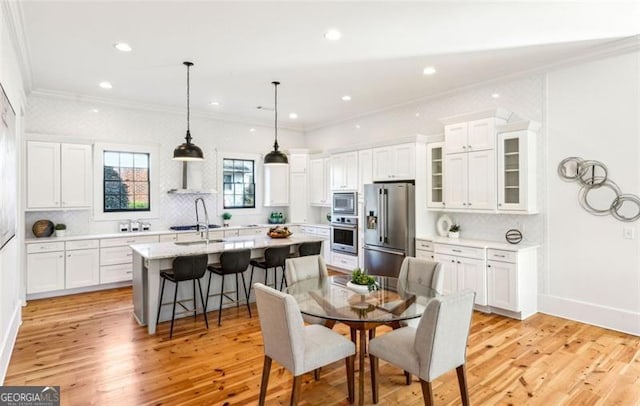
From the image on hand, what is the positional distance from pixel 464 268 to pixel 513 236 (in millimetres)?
783

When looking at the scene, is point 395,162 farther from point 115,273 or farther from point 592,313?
point 115,273

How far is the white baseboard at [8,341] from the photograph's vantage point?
9.61 feet

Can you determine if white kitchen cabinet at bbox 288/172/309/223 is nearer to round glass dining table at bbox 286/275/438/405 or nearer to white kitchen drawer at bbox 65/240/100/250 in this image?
white kitchen drawer at bbox 65/240/100/250

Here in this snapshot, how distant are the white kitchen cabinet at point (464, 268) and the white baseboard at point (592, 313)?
0.81 metres

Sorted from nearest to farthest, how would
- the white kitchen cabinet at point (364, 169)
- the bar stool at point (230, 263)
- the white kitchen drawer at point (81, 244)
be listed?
the bar stool at point (230, 263) → the white kitchen drawer at point (81, 244) → the white kitchen cabinet at point (364, 169)

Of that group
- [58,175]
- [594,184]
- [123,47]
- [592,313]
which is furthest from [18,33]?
[592,313]

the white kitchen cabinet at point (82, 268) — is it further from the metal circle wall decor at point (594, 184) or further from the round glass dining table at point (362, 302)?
the metal circle wall decor at point (594, 184)

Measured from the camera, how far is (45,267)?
17.0 ft

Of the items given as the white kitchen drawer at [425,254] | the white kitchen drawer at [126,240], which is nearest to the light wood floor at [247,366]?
the white kitchen drawer at [425,254]

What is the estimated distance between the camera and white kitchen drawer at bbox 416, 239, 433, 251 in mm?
5324

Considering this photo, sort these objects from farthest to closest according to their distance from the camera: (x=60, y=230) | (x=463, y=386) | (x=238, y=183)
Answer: (x=238, y=183)
(x=60, y=230)
(x=463, y=386)

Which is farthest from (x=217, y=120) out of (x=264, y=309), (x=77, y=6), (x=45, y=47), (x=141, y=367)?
(x=264, y=309)

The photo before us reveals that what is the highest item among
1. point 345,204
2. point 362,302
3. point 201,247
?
point 345,204

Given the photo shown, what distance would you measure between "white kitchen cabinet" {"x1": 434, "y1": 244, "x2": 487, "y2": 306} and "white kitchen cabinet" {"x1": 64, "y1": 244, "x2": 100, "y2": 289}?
16.9 ft
